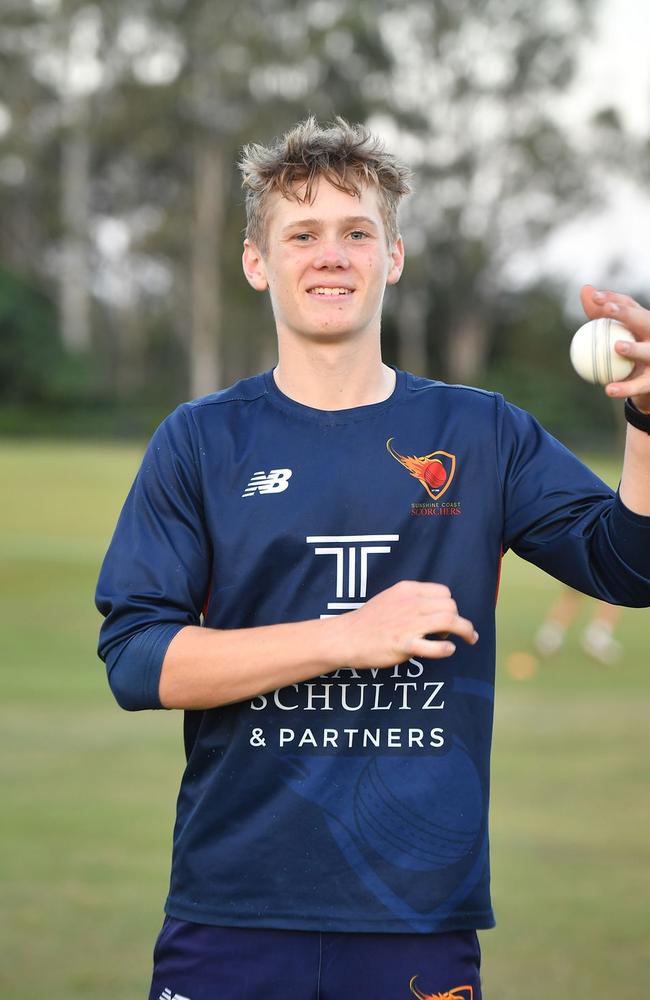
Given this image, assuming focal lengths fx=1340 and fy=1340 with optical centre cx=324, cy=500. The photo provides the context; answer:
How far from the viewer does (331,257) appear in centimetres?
254

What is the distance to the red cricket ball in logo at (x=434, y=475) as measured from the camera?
2.55m

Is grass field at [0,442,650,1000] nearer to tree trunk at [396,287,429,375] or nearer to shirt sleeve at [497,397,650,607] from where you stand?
shirt sleeve at [497,397,650,607]

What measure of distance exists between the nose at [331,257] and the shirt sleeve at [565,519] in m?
0.42

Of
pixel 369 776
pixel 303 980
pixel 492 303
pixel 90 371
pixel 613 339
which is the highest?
pixel 492 303

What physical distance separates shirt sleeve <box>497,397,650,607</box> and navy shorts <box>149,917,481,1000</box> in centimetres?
70

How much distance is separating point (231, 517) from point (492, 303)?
4225 centimetres

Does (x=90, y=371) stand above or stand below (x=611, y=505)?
above

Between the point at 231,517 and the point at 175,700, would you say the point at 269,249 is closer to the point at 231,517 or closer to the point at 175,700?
the point at 231,517

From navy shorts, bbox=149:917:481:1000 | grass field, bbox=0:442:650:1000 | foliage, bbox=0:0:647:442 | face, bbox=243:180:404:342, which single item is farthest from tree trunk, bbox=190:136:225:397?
navy shorts, bbox=149:917:481:1000

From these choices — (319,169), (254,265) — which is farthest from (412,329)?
(319,169)

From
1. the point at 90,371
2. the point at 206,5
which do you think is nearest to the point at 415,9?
the point at 206,5

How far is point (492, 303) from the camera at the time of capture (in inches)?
1727

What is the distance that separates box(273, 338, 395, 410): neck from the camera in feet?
8.56

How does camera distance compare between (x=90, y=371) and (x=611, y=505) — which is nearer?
(x=611, y=505)
